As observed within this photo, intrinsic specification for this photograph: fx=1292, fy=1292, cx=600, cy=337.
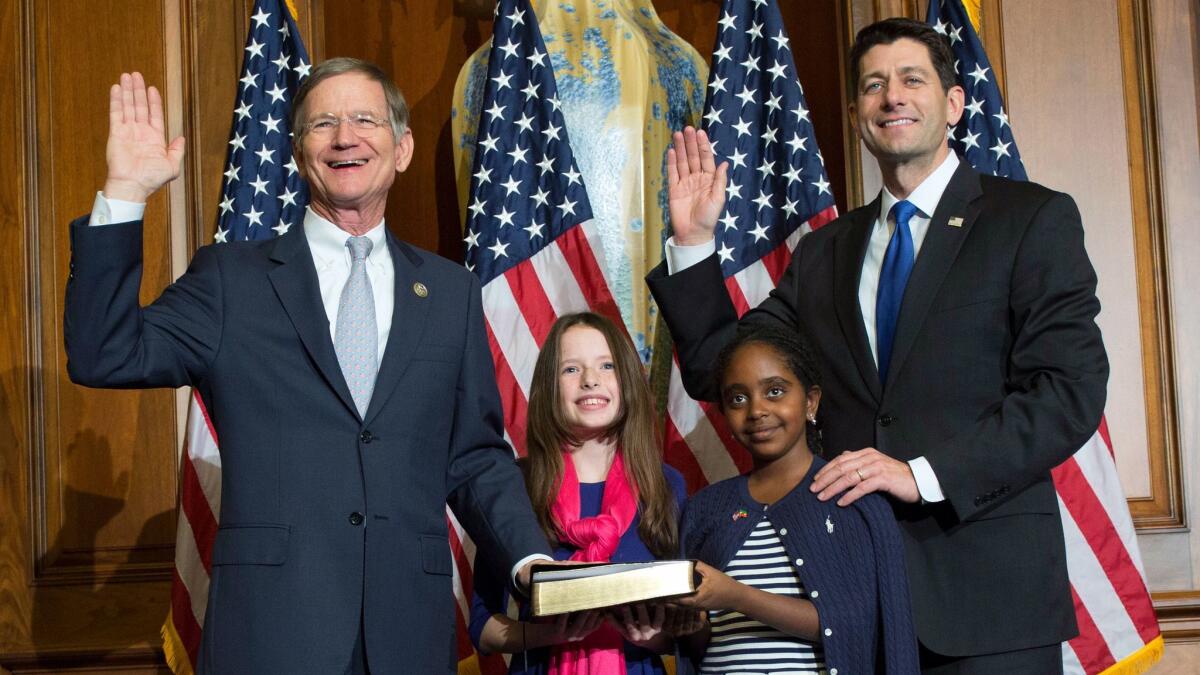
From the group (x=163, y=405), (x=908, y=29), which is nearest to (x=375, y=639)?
(x=908, y=29)

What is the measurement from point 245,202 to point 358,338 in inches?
69.1

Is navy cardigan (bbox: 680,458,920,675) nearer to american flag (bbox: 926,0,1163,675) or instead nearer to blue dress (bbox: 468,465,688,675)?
blue dress (bbox: 468,465,688,675)

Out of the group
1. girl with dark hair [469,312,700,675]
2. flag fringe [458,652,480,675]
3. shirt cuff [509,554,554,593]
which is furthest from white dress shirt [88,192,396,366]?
flag fringe [458,652,480,675]

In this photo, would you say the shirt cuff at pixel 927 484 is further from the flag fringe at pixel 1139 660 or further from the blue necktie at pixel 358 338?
the flag fringe at pixel 1139 660

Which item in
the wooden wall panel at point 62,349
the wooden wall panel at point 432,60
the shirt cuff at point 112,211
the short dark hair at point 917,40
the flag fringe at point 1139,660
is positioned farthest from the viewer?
the wooden wall panel at point 432,60

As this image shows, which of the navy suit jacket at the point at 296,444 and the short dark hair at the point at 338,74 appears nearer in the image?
the navy suit jacket at the point at 296,444

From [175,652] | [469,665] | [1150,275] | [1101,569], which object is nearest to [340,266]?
[469,665]

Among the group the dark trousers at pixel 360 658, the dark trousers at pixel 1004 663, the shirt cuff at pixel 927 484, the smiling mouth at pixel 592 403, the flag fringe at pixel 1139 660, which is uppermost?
the smiling mouth at pixel 592 403

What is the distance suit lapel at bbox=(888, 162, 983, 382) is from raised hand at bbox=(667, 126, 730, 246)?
18.4 inches

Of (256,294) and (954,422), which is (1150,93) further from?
(256,294)

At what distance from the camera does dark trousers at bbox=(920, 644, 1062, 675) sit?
2.31m

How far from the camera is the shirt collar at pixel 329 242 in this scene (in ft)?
7.72

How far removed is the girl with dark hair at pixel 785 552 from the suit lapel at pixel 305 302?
70cm

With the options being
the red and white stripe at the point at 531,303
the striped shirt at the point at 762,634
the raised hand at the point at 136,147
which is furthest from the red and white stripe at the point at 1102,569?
the raised hand at the point at 136,147
